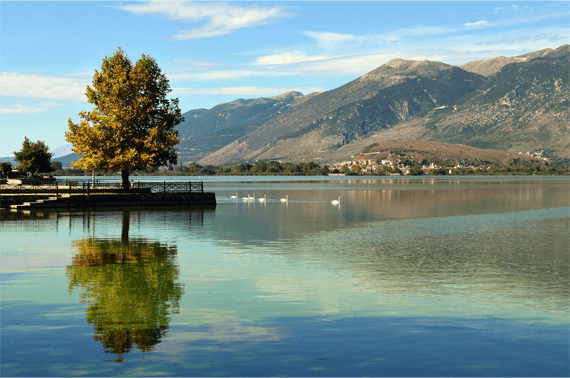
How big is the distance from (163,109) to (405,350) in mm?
70741

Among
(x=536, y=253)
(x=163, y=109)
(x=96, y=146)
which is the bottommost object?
(x=536, y=253)

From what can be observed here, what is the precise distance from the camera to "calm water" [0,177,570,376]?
13.3 meters

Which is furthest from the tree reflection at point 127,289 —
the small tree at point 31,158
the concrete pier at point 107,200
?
the small tree at point 31,158

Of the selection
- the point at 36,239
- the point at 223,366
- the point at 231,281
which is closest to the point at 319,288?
the point at 231,281

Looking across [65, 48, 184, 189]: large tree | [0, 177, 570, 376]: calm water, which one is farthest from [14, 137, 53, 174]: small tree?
[0, 177, 570, 376]: calm water

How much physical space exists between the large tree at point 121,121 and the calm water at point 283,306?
35.7 m

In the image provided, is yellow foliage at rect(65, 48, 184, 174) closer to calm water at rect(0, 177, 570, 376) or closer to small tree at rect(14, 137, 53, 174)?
calm water at rect(0, 177, 570, 376)

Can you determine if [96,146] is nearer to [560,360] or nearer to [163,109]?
[163,109]

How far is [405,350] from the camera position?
1404cm

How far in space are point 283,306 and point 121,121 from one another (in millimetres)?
61967

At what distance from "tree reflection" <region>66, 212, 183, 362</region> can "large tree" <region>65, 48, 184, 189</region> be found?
41456 millimetres

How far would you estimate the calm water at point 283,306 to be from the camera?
13.3 metres

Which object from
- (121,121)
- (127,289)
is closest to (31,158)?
(121,121)

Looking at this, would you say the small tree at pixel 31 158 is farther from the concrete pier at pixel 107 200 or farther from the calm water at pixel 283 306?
the calm water at pixel 283 306
